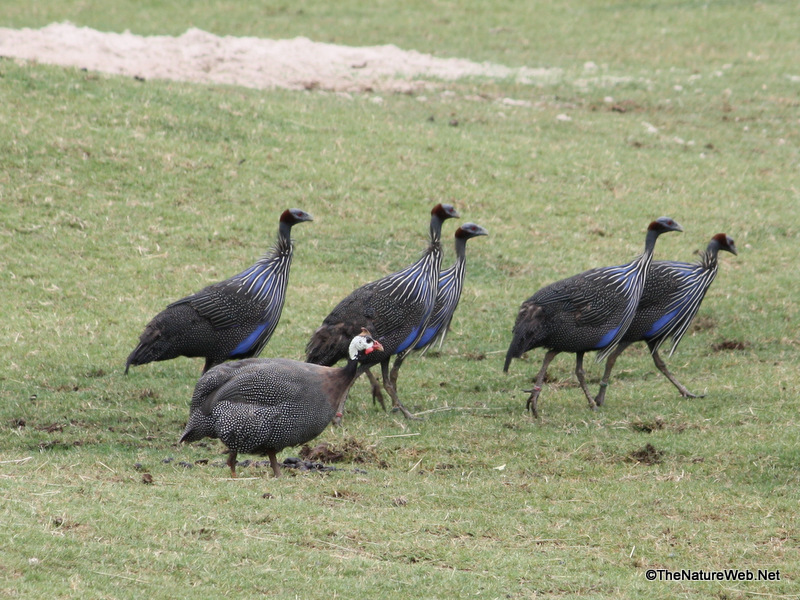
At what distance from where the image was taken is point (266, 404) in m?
7.64

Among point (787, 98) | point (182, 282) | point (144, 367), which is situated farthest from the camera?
point (787, 98)

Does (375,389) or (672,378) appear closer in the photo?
(375,389)

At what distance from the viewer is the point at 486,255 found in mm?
14219

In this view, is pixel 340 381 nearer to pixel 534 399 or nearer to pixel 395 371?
pixel 395 371

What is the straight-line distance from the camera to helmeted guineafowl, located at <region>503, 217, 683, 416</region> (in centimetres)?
992

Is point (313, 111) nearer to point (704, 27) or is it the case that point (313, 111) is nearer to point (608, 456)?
point (608, 456)

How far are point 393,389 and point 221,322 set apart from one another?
1.80 m

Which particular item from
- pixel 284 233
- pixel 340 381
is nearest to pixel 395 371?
pixel 284 233

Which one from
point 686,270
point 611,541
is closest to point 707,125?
point 686,270

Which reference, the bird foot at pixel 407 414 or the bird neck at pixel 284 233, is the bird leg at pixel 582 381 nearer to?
the bird foot at pixel 407 414

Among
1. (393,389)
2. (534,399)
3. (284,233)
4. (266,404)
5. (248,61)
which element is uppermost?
(248,61)

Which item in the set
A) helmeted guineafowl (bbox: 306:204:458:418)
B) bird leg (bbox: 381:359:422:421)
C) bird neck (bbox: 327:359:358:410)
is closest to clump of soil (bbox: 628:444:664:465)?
bird leg (bbox: 381:359:422:421)

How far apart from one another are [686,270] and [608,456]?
9.97 feet

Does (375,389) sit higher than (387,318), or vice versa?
(387,318)
